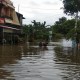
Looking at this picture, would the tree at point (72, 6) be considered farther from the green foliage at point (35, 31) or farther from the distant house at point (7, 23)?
the green foliage at point (35, 31)

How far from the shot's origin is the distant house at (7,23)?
54.0 meters

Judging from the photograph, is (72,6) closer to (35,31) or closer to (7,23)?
(7,23)

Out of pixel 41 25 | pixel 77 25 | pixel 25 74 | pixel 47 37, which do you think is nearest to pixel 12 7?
pixel 77 25

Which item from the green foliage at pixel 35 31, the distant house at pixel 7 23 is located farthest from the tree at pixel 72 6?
the green foliage at pixel 35 31

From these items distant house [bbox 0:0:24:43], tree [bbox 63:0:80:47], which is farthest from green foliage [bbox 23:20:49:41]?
tree [bbox 63:0:80:47]

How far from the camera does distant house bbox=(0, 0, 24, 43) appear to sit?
5404cm

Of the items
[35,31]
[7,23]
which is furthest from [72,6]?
[35,31]

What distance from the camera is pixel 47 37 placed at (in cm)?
8462

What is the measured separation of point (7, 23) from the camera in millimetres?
57281

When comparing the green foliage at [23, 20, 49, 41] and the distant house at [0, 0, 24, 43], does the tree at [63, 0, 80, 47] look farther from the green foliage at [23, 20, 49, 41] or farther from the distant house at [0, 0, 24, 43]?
the green foliage at [23, 20, 49, 41]

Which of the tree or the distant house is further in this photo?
the distant house

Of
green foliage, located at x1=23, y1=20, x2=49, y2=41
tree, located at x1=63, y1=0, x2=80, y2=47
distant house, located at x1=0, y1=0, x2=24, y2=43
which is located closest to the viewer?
tree, located at x1=63, y1=0, x2=80, y2=47

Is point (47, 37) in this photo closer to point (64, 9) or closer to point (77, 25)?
point (64, 9)

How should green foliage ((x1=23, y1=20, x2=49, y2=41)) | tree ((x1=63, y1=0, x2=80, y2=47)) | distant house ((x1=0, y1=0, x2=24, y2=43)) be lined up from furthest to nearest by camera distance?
1. green foliage ((x1=23, y1=20, x2=49, y2=41))
2. distant house ((x1=0, y1=0, x2=24, y2=43))
3. tree ((x1=63, y1=0, x2=80, y2=47))
